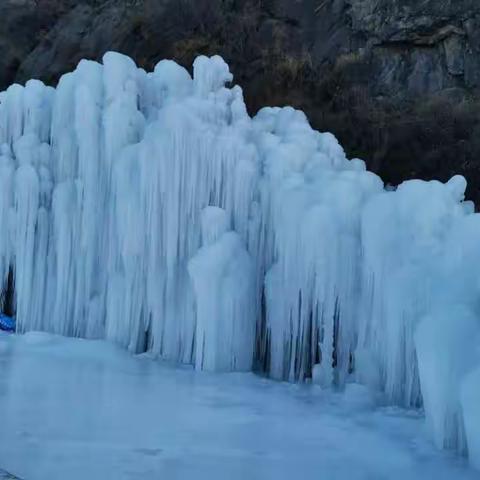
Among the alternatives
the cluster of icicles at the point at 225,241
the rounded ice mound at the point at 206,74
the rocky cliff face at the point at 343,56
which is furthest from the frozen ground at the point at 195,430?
the rocky cliff face at the point at 343,56

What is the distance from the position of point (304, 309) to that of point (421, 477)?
363 cm

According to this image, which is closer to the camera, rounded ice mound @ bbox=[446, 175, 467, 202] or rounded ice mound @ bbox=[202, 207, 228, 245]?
rounded ice mound @ bbox=[446, 175, 467, 202]

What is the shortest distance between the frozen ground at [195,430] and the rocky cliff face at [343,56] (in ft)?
21.2

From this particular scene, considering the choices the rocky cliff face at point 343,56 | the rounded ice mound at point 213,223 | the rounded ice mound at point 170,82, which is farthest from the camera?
the rocky cliff face at point 343,56

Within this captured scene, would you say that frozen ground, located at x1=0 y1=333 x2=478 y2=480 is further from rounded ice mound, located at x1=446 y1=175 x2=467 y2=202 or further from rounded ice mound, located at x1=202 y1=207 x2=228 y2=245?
rounded ice mound, located at x1=446 y1=175 x2=467 y2=202

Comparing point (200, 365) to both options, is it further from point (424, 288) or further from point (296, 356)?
point (424, 288)

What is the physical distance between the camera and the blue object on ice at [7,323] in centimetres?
1145

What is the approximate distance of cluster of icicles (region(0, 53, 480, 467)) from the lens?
7312mm

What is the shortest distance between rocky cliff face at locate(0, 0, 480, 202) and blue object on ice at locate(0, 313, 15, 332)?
6.86m

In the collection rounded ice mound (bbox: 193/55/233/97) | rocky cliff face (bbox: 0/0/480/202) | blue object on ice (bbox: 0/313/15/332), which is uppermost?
rocky cliff face (bbox: 0/0/480/202)

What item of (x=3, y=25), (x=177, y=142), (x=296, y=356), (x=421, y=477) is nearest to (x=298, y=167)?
(x=177, y=142)

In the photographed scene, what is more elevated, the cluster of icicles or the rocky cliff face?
the rocky cliff face

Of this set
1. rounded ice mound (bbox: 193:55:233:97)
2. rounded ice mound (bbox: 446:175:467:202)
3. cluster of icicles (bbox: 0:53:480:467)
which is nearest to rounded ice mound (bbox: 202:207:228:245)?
cluster of icicles (bbox: 0:53:480:467)

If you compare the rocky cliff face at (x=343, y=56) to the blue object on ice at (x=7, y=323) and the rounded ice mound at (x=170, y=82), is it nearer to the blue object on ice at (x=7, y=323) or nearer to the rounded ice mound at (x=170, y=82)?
the rounded ice mound at (x=170, y=82)
